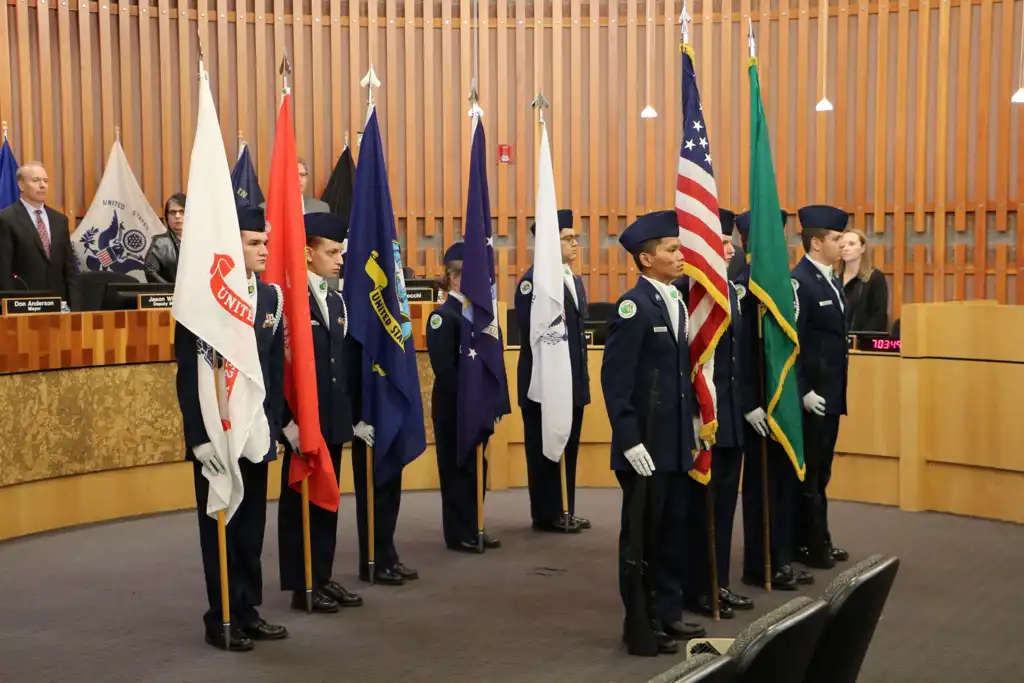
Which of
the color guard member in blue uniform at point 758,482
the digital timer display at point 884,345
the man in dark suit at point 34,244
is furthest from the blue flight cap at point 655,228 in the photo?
the man in dark suit at point 34,244

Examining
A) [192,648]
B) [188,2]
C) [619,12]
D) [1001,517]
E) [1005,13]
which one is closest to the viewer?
[192,648]

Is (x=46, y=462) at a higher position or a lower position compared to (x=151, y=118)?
lower

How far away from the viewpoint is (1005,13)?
906cm

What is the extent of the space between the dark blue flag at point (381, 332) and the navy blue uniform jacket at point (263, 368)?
28.5 inches

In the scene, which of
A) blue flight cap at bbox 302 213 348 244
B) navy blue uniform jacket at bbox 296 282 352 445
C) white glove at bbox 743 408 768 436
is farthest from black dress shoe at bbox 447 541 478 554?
blue flight cap at bbox 302 213 348 244

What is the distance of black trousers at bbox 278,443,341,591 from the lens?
16.0 ft

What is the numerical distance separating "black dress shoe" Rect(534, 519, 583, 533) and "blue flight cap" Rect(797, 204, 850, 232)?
2.09m

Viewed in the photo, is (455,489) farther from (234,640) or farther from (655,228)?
(655,228)

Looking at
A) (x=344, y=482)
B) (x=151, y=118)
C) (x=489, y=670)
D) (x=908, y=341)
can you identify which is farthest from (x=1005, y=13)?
(x=489, y=670)

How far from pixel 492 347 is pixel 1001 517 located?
9.76ft

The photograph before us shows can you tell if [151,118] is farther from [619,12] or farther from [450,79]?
[619,12]

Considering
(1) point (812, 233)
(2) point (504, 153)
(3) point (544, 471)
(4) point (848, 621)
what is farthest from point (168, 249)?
(4) point (848, 621)

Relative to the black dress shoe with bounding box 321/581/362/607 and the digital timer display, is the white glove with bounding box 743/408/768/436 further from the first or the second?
the digital timer display

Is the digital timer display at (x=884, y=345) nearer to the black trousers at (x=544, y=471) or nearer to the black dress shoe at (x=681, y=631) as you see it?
the black trousers at (x=544, y=471)
